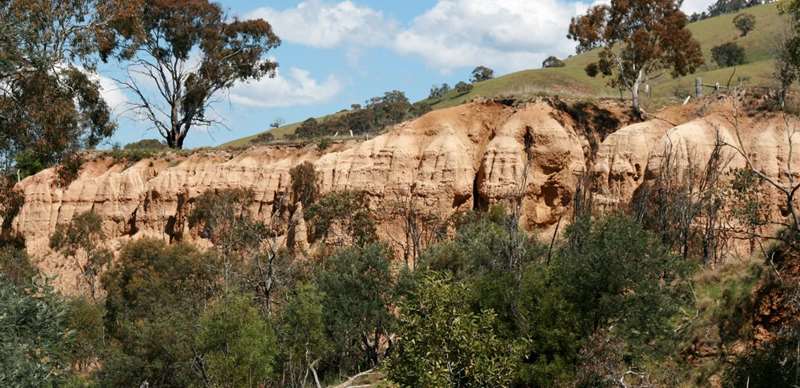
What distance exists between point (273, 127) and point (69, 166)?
102370 millimetres

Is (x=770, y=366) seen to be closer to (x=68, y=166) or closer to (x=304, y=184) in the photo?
(x=68, y=166)

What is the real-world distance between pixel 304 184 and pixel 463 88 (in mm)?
68845

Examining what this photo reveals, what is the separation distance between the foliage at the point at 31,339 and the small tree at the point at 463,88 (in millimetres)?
96679

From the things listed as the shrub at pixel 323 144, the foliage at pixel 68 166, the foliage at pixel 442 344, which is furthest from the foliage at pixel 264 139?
the foliage at pixel 442 344

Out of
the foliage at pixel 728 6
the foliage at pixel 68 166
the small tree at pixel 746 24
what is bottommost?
the foliage at pixel 68 166

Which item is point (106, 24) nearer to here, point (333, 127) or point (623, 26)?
point (623, 26)

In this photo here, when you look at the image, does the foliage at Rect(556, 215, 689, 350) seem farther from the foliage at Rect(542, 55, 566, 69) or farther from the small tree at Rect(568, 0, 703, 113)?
the foliage at Rect(542, 55, 566, 69)

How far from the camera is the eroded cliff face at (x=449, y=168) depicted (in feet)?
125

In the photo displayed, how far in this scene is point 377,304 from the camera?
106 feet

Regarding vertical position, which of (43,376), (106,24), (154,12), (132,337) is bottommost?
(132,337)

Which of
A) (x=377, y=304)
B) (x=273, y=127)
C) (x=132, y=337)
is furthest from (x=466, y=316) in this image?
(x=273, y=127)

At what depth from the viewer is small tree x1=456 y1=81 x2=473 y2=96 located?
362 feet

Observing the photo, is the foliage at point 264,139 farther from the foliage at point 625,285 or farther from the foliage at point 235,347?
the foliage at point 625,285

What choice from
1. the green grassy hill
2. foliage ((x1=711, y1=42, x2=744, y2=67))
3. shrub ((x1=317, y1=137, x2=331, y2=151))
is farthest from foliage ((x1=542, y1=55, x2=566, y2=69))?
shrub ((x1=317, y1=137, x2=331, y2=151))
